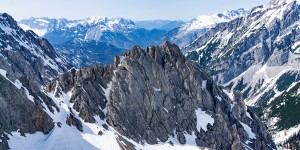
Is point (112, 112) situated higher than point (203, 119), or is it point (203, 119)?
point (112, 112)

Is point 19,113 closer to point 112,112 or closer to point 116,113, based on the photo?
point 112,112

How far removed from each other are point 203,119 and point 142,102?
36.8 m

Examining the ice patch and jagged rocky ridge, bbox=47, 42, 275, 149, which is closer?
jagged rocky ridge, bbox=47, 42, 275, 149

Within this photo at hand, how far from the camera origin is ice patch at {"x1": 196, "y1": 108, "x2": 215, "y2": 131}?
18868cm

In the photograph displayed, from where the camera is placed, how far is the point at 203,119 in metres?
194

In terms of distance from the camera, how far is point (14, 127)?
125750 mm

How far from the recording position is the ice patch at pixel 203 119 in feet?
619

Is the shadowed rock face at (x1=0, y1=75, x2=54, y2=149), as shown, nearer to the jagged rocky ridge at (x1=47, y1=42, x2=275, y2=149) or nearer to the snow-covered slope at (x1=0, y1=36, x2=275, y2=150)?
the snow-covered slope at (x1=0, y1=36, x2=275, y2=150)

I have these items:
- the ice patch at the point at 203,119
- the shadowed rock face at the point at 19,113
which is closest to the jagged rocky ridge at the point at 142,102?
the ice patch at the point at 203,119

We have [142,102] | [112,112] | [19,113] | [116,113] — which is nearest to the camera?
[19,113]

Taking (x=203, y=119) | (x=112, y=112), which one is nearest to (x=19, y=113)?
(x=112, y=112)

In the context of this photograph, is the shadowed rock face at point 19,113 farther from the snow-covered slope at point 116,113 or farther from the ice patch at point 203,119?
the ice patch at point 203,119

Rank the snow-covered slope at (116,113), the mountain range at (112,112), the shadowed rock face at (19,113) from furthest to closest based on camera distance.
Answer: the snow-covered slope at (116,113), the mountain range at (112,112), the shadowed rock face at (19,113)

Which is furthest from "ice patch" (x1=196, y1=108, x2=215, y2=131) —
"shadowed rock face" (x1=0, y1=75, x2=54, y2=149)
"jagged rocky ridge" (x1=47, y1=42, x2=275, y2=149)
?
"shadowed rock face" (x1=0, y1=75, x2=54, y2=149)
